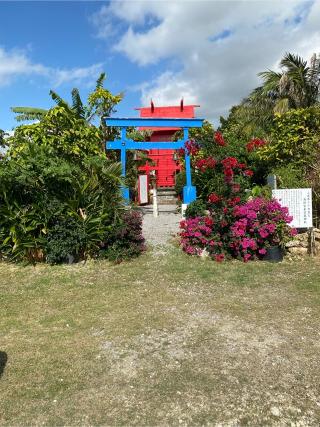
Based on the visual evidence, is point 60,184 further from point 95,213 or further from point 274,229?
point 274,229

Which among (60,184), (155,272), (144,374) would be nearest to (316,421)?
(144,374)

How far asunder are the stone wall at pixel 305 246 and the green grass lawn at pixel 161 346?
1.17m

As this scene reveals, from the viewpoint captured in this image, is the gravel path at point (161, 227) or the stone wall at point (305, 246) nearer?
the stone wall at point (305, 246)

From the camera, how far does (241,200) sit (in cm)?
845

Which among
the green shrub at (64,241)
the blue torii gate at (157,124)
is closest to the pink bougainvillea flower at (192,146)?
the blue torii gate at (157,124)

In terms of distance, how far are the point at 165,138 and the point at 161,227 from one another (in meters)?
14.6

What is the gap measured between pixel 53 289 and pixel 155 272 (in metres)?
1.81

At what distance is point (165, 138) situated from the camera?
24672 mm

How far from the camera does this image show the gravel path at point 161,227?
9.47 meters

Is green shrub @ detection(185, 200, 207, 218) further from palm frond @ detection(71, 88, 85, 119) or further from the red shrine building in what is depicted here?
the red shrine building

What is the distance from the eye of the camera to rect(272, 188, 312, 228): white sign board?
8.45 meters

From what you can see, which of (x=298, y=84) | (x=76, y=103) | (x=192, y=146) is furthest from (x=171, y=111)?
(x=192, y=146)

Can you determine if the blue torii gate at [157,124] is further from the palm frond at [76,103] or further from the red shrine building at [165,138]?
the red shrine building at [165,138]

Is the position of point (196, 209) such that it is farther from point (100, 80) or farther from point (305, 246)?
→ point (100, 80)
